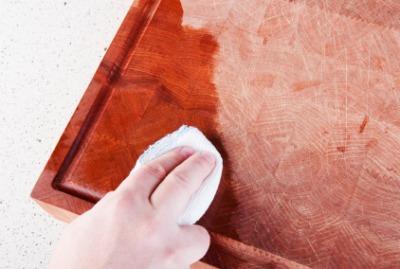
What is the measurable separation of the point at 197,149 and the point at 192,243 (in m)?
0.14

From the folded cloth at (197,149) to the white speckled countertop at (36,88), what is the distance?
360 mm

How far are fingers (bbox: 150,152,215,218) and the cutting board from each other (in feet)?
0.20

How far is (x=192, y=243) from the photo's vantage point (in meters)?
0.59

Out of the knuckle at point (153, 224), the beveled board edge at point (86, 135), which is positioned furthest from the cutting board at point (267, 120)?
the knuckle at point (153, 224)

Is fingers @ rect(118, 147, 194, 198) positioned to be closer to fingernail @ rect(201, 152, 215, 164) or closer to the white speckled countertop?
fingernail @ rect(201, 152, 215, 164)

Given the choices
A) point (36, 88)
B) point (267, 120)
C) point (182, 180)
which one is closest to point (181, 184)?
point (182, 180)

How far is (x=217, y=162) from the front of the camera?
25.8 inches

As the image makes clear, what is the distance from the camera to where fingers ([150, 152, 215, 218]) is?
0.58 m

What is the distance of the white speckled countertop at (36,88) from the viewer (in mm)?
919

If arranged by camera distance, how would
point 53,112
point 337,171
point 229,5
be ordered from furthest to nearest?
1. point 53,112
2. point 229,5
3. point 337,171

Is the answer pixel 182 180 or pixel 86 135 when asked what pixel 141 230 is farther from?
pixel 86 135

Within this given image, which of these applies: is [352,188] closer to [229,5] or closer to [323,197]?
[323,197]

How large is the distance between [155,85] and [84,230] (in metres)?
0.28

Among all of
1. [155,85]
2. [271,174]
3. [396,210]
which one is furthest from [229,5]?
[396,210]
